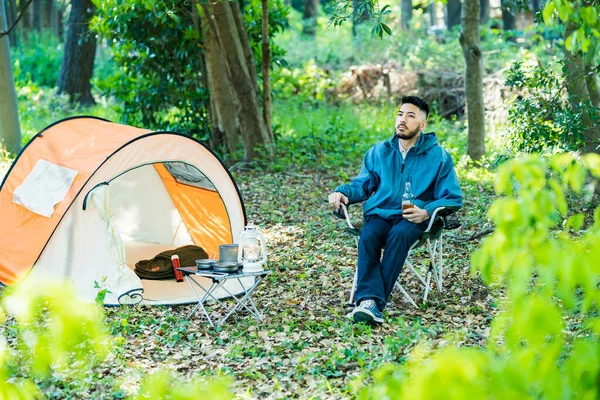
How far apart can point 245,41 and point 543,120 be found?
3656 mm

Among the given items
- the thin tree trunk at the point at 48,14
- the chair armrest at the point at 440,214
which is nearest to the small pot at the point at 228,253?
the chair armrest at the point at 440,214

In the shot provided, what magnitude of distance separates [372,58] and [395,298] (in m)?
8.54

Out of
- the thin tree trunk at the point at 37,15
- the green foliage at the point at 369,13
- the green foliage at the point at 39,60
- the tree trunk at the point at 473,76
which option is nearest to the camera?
the green foliage at the point at 369,13

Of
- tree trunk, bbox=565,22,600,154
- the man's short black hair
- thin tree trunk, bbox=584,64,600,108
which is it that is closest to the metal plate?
the man's short black hair

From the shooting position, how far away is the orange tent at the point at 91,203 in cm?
452

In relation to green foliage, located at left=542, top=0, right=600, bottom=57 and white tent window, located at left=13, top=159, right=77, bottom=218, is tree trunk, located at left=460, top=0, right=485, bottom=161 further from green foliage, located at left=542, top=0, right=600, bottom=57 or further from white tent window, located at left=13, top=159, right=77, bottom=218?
green foliage, located at left=542, top=0, right=600, bottom=57

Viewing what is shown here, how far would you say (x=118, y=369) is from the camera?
350 cm

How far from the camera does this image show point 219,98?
328 inches

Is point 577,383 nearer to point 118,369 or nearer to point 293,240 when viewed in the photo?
point 118,369

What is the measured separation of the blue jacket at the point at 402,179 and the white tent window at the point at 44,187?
1.69 meters

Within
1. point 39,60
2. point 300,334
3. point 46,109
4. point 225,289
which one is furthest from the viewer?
point 39,60

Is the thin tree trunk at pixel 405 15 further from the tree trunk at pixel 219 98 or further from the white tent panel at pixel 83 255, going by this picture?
the white tent panel at pixel 83 255

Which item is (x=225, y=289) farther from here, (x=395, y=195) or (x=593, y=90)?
(x=593, y=90)

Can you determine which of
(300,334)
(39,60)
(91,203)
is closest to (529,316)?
(300,334)
